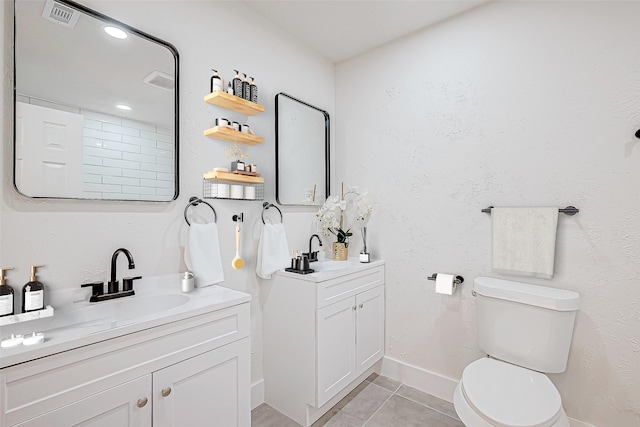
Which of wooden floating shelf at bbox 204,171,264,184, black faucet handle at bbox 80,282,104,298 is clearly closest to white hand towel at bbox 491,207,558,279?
wooden floating shelf at bbox 204,171,264,184

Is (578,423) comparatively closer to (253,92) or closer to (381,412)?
(381,412)

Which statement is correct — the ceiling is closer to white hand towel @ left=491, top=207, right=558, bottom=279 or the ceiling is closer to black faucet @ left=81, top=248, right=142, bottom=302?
white hand towel @ left=491, top=207, right=558, bottom=279

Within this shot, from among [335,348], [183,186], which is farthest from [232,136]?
[335,348]

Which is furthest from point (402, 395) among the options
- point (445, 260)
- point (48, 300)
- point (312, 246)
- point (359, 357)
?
point (48, 300)

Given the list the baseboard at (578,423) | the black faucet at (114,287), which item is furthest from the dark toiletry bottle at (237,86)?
the baseboard at (578,423)

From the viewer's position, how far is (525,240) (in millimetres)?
1720

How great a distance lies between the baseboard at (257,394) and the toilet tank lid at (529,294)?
1510mm

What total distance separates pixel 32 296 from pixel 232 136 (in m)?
1.16

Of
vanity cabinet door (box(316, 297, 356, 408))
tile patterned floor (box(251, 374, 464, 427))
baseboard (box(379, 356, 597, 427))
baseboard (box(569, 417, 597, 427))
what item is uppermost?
vanity cabinet door (box(316, 297, 356, 408))

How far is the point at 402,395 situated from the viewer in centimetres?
210

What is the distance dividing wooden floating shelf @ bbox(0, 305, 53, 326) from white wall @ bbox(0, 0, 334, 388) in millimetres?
141

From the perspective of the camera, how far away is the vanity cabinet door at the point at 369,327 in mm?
2084

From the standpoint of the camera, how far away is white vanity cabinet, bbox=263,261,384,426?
1.77 meters

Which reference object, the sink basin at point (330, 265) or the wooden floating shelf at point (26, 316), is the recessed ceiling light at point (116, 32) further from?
the sink basin at point (330, 265)
